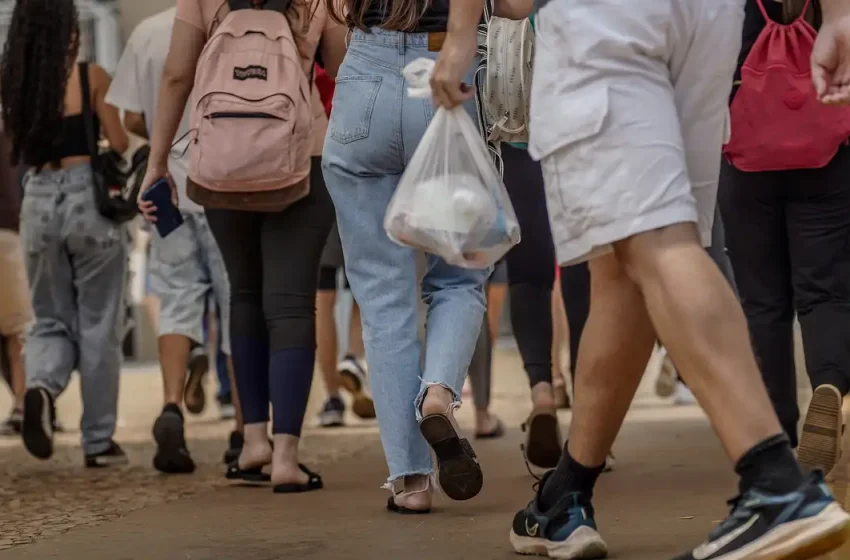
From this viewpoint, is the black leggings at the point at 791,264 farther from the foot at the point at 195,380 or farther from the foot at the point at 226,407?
the foot at the point at 226,407

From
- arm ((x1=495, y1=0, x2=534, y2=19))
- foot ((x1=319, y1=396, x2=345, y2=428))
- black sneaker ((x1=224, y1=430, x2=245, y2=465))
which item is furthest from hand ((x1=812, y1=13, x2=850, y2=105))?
foot ((x1=319, y1=396, x2=345, y2=428))

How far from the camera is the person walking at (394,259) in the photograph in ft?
12.5

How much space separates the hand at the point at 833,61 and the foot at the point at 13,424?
5430mm

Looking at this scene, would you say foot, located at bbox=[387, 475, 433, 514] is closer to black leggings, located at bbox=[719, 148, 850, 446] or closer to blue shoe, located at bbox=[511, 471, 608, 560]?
blue shoe, located at bbox=[511, 471, 608, 560]

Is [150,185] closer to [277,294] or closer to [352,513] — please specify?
[277,294]

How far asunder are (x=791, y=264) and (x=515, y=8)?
47.3 inches

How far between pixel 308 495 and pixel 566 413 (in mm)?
3404

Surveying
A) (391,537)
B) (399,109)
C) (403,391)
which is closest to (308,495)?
(403,391)

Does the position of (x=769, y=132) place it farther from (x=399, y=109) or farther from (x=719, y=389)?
(x=719, y=389)

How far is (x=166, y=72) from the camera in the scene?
4.82 meters

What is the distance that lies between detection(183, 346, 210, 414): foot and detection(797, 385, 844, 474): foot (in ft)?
14.1

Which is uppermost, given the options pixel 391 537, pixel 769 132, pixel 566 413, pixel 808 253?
pixel 769 132

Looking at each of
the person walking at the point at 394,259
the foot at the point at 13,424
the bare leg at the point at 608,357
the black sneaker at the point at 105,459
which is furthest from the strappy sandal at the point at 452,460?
the foot at the point at 13,424

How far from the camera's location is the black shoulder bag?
5777mm
